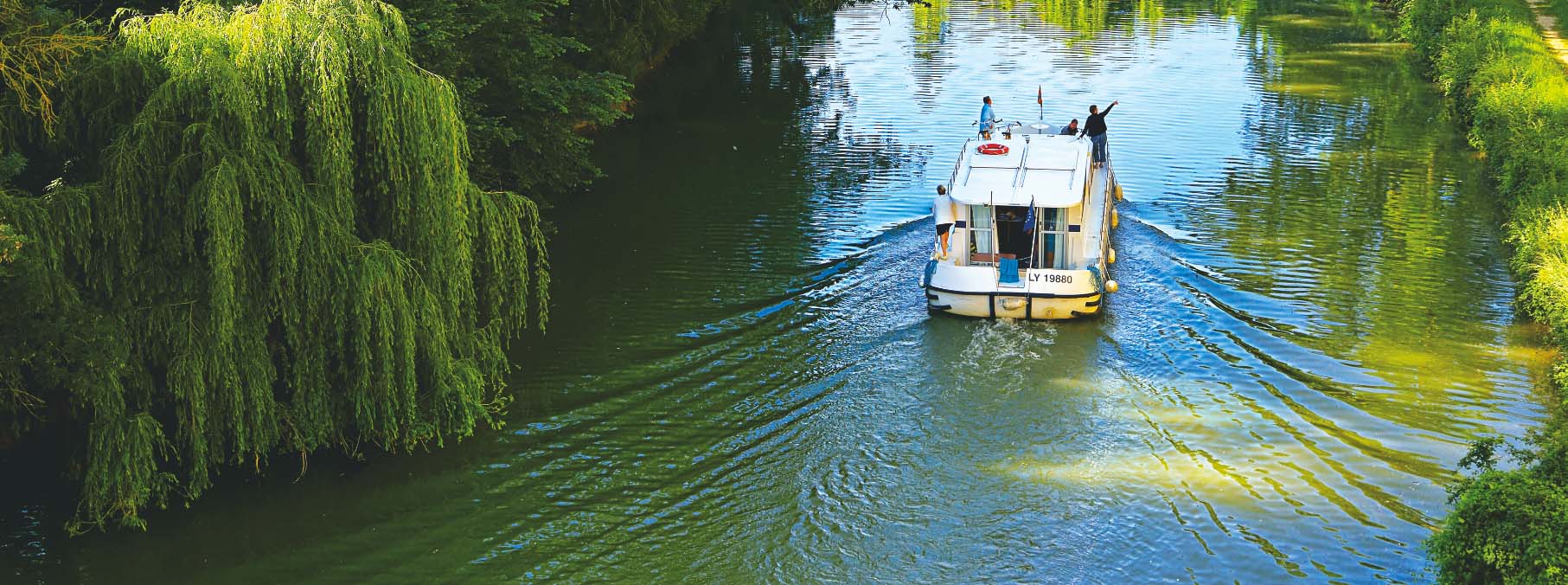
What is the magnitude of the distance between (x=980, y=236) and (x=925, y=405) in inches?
198

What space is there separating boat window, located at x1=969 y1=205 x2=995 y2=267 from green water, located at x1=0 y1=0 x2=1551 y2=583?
1138 millimetres

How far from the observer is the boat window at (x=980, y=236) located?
21.3m

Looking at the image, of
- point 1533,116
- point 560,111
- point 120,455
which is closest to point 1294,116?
point 1533,116

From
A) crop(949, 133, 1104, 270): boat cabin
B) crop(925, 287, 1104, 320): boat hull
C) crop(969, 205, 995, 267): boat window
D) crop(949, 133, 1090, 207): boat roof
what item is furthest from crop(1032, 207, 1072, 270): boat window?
crop(925, 287, 1104, 320): boat hull

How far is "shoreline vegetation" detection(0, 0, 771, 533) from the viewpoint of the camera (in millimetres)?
13125

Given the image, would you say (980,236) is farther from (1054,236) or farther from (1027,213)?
(1054,236)

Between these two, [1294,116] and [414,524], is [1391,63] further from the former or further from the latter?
[414,524]

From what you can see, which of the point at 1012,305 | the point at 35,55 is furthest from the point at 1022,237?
the point at 35,55

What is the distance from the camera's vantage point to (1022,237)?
853 inches

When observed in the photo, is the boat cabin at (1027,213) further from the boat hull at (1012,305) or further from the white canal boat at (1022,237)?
the boat hull at (1012,305)

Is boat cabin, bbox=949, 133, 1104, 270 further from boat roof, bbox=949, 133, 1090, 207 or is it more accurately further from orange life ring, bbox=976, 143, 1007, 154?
orange life ring, bbox=976, 143, 1007, 154

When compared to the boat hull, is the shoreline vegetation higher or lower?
higher

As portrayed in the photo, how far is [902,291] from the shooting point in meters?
21.6

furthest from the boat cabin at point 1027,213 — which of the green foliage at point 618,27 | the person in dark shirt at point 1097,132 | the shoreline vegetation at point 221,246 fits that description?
the green foliage at point 618,27
